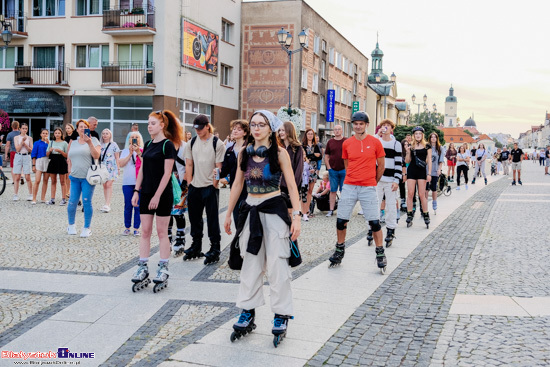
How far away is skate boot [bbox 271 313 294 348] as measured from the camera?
4.30 meters

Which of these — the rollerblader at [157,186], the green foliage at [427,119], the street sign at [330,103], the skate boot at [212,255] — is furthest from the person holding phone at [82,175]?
the green foliage at [427,119]

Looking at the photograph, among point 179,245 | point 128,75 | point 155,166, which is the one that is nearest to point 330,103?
point 128,75

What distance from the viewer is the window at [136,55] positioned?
28.8 m

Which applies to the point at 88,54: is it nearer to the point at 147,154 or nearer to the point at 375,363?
the point at 147,154

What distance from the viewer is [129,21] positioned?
92.4 feet

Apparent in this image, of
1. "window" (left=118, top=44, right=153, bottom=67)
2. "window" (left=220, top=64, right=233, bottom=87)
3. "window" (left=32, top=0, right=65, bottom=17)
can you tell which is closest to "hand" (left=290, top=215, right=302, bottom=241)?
"window" (left=118, top=44, right=153, bottom=67)

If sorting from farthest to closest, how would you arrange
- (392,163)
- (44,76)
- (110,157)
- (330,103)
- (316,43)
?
1. (330,103)
2. (316,43)
3. (44,76)
4. (110,157)
5. (392,163)

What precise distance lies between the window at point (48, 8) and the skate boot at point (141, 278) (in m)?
27.6

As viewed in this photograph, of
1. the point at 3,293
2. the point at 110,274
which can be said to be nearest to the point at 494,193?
the point at 110,274

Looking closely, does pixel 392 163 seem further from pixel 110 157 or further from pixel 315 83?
pixel 315 83

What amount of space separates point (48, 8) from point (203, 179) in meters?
27.1

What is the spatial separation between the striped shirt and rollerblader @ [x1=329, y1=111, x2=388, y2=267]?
1.25 meters

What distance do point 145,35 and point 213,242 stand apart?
23443 millimetres

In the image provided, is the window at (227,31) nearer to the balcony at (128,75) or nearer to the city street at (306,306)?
the balcony at (128,75)
